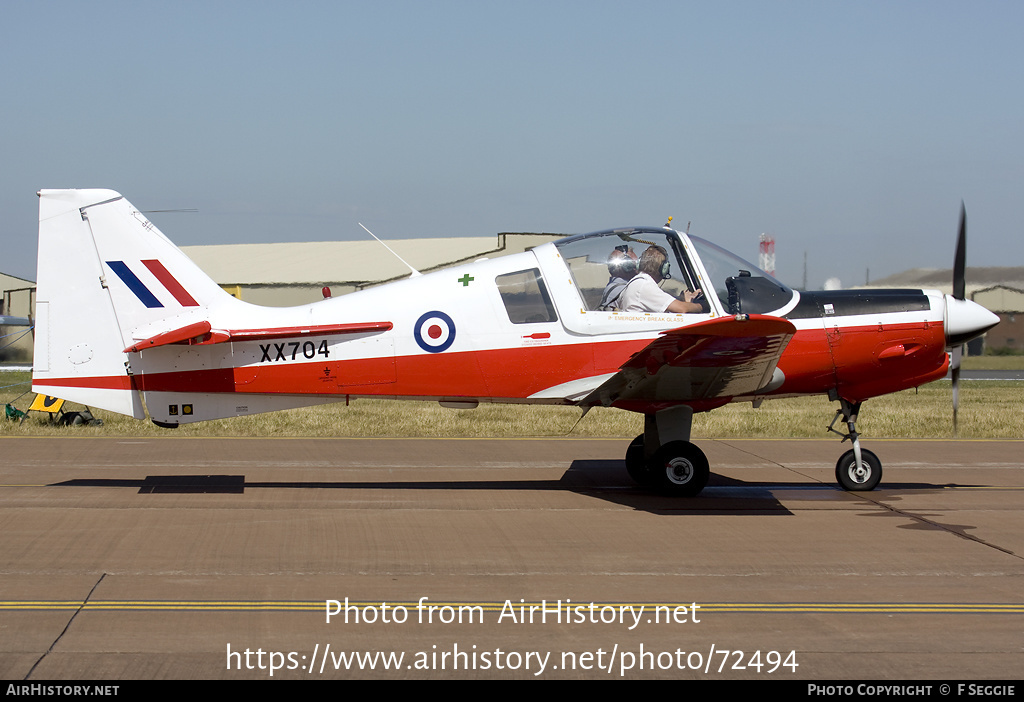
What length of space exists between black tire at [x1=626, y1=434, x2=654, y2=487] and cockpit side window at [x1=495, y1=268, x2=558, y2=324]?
6.56 ft

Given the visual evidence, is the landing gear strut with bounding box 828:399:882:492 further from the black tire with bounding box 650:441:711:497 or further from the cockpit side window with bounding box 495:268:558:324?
the cockpit side window with bounding box 495:268:558:324

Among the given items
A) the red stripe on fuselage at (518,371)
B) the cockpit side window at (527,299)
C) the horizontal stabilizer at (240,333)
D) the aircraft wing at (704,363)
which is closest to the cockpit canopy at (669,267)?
the cockpit side window at (527,299)

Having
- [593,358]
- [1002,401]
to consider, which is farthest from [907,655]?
[1002,401]

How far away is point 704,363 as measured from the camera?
338 inches

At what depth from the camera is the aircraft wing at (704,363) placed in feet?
25.4

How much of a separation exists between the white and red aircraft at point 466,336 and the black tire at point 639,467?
444 mm

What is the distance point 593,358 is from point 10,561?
528 centimetres

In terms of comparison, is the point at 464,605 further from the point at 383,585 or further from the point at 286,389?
the point at 286,389

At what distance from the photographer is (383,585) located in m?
6.06

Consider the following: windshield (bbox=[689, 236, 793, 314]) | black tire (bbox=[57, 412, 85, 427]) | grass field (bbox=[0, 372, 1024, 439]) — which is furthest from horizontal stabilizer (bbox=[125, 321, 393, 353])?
black tire (bbox=[57, 412, 85, 427])

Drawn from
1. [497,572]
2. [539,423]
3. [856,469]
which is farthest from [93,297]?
[539,423]

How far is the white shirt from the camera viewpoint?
9.07 meters

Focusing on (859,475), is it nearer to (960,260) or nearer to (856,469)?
(856,469)

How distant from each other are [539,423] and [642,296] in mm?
6943
